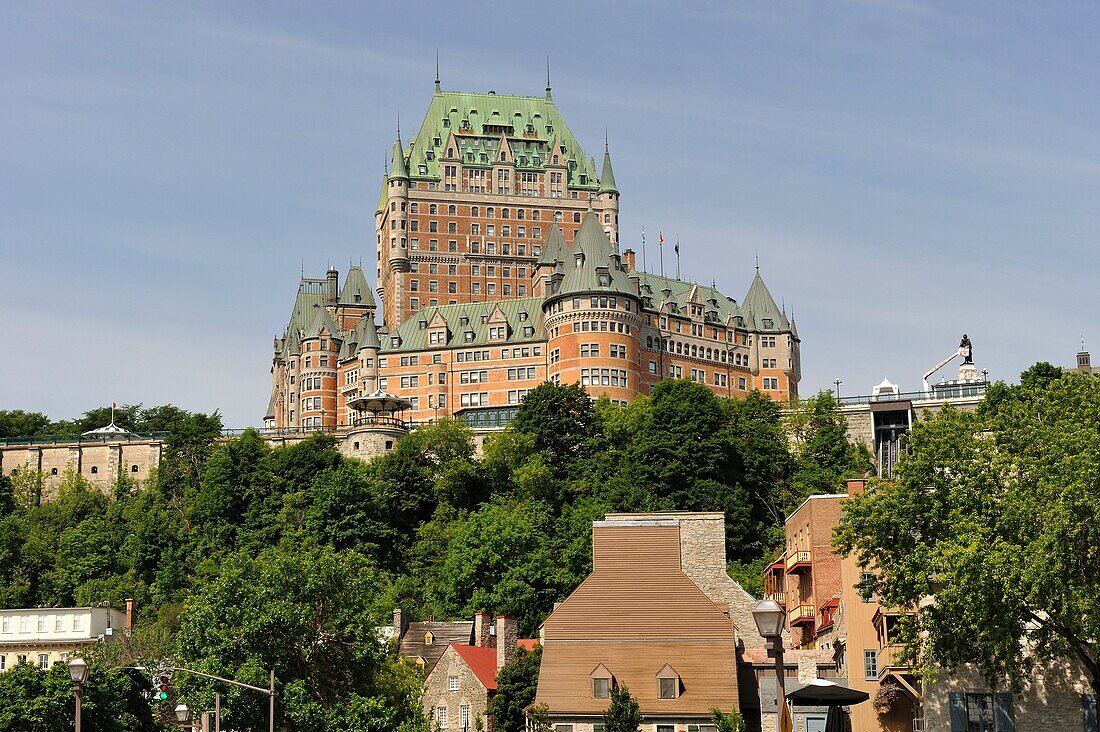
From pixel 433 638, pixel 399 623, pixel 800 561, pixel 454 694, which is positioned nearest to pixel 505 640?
pixel 454 694

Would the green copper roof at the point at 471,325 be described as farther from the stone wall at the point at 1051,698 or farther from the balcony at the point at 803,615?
the stone wall at the point at 1051,698

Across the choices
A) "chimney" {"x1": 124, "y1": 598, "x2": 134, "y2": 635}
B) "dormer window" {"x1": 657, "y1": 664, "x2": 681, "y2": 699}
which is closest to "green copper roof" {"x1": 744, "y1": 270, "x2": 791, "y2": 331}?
"chimney" {"x1": 124, "y1": 598, "x2": 134, "y2": 635}

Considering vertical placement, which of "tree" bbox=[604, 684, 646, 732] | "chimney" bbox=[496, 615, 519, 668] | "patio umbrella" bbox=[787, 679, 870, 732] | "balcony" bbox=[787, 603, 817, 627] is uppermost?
"balcony" bbox=[787, 603, 817, 627]

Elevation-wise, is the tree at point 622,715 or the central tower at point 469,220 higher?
the central tower at point 469,220

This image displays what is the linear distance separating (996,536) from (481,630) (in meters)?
44.9

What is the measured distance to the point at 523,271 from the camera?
638 feet

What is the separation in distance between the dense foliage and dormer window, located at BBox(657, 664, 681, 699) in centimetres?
2969

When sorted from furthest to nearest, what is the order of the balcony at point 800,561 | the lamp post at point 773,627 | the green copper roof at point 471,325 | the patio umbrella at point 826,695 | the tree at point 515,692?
the green copper roof at point 471,325
the balcony at point 800,561
the tree at point 515,692
the patio umbrella at point 826,695
the lamp post at point 773,627

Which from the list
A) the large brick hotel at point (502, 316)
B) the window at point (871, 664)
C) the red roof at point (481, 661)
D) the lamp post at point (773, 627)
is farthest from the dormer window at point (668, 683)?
the large brick hotel at point (502, 316)

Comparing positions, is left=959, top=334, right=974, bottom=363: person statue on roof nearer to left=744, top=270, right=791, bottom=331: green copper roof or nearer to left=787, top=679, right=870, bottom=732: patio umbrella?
left=744, top=270, right=791, bottom=331: green copper roof

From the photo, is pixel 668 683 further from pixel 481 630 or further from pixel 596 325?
pixel 596 325

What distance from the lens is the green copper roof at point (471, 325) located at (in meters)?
172

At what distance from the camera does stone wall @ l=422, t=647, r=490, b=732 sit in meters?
88.6

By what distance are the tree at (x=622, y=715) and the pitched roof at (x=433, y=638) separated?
25.2 metres
